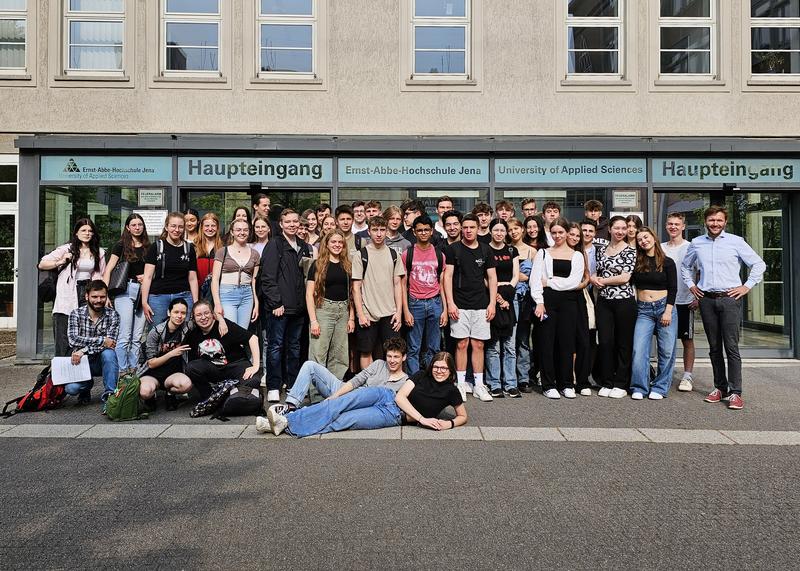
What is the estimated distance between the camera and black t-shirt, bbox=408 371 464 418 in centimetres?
609

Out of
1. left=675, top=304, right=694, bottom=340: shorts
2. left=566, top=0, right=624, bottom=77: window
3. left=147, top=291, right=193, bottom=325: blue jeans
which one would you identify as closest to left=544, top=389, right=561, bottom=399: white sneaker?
left=675, top=304, right=694, bottom=340: shorts

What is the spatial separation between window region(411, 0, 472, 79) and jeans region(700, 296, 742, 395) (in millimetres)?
6021

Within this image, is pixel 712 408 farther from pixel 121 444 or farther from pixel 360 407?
pixel 121 444

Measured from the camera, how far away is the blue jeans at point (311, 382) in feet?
20.8

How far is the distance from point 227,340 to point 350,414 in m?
1.75

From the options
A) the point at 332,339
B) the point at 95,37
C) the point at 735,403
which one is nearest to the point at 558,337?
the point at 735,403

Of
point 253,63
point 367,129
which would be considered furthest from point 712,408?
point 253,63

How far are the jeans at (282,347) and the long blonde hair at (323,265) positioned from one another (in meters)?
0.45

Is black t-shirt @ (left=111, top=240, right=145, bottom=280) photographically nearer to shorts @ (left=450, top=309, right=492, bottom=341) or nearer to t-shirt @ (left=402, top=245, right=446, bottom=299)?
t-shirt @ (left=402, top=245, right=446, bottom=299)

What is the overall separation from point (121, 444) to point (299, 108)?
712 cm

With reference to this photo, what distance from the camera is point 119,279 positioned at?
7789 millimetres

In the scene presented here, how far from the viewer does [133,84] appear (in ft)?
36.4

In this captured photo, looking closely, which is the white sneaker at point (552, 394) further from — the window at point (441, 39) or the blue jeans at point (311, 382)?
the window at point (441, 39)

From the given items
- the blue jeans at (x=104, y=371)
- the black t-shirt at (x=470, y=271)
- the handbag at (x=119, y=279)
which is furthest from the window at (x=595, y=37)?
the blue jeans at (x=104, y=371)
